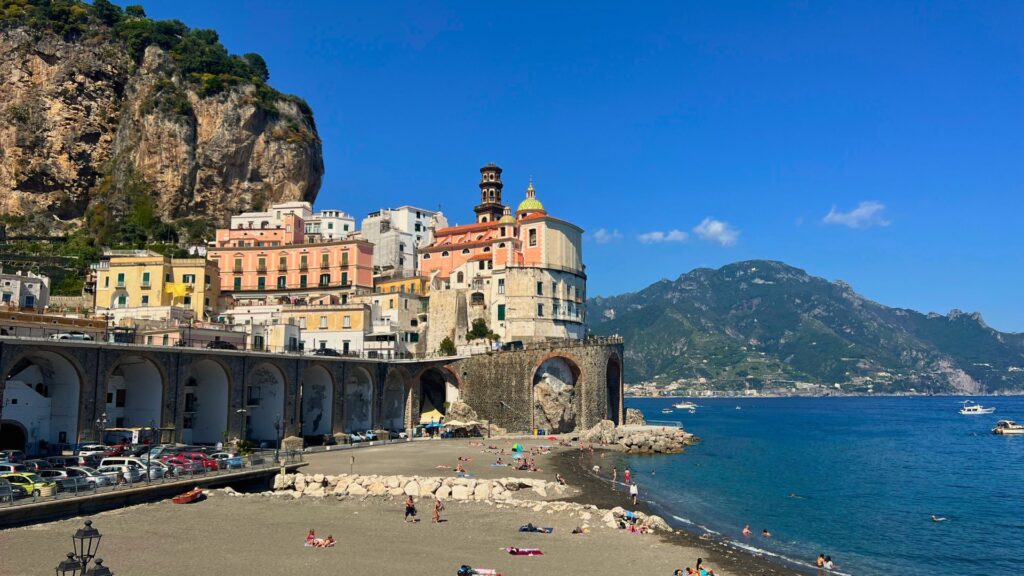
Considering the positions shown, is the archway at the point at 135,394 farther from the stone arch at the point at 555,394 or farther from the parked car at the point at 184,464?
the stone arch at the point at 555,394

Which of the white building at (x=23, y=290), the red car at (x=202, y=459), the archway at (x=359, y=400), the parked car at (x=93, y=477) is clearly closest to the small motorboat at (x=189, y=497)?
the parked car at (x=93, y=477)

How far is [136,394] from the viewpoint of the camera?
49250mm

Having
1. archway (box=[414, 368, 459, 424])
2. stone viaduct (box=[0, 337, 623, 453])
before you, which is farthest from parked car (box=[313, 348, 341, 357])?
archway (box=[414, 368, 459, 424])

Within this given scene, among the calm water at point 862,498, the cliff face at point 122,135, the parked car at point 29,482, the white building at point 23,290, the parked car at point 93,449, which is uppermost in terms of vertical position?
the cliff face at point 122,135

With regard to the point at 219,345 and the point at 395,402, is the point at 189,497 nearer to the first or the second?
the point at 219,345

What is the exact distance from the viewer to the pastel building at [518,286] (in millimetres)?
80938

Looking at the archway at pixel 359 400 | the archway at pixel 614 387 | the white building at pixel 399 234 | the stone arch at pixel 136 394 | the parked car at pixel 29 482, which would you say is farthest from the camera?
the white building at pixel 399 234

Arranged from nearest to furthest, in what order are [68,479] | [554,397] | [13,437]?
[68,479] < [13,437] < [554,397]

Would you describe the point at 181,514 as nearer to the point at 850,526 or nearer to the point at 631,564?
the point at 631,564

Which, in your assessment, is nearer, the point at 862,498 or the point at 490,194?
the point at 862,498

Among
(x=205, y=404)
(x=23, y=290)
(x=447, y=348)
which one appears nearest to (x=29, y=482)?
(x=205, y=404)

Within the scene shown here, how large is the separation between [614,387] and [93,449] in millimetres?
52684

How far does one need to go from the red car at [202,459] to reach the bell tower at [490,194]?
78515mm

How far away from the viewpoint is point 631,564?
2820 centimetres
